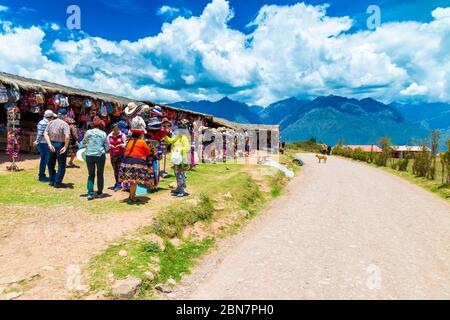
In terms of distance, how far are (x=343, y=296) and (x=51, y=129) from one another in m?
8.47

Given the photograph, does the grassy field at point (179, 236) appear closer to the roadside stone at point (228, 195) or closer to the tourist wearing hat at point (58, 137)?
the roadside stone at point (228, 195)

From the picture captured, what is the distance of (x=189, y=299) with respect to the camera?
483 centimetres

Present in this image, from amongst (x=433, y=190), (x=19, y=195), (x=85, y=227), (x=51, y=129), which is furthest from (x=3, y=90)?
(x=433, y=190)

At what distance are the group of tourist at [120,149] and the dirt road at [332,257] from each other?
286cm

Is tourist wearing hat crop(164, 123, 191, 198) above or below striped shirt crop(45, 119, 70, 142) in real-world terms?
below

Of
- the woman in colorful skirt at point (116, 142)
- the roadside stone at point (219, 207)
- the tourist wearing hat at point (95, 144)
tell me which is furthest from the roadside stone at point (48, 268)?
the roadside stone at point (219, 207)

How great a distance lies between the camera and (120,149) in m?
9.41

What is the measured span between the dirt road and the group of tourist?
9.37 feet

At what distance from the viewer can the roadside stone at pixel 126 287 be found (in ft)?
14.9

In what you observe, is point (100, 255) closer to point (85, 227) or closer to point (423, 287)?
point (85, 227)

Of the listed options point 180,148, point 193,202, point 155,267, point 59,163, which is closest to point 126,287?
point 155,267

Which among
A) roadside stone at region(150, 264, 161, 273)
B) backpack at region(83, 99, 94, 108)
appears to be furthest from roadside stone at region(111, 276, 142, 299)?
backpack at region(83, 99, 94, 108)

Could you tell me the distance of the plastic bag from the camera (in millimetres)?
9461

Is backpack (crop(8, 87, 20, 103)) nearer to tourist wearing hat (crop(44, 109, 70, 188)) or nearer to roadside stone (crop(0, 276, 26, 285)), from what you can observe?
tourist wearing hat (crop(44, 109, 70, 188))
